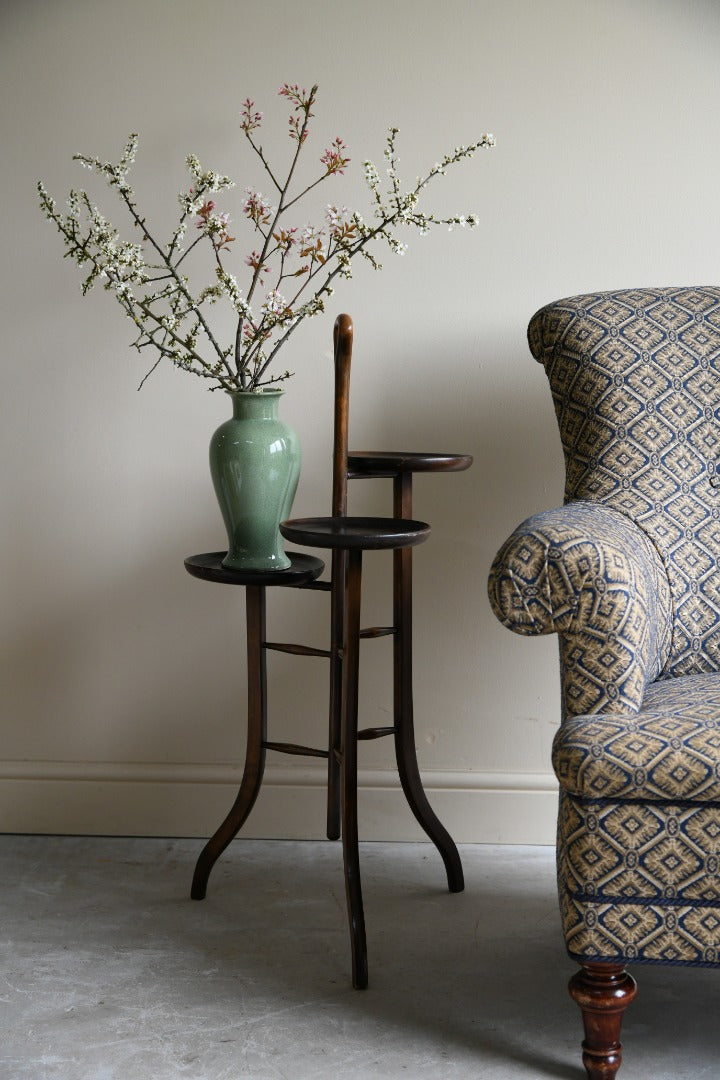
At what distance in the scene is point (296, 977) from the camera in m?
1.65

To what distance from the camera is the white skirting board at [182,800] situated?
2205 mm

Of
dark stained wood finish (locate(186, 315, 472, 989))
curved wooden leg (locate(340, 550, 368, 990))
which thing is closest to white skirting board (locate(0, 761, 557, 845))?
dark stained wood finish (locate(186, 315, 472, 989))

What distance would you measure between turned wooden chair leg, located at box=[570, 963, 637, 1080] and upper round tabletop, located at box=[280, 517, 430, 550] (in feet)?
2.04

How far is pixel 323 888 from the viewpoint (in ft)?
6.50

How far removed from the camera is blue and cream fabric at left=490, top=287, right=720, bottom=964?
1.27 metres

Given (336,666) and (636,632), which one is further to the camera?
(336,666)

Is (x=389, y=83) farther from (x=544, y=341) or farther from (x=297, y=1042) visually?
A: (x=297, y=1042)

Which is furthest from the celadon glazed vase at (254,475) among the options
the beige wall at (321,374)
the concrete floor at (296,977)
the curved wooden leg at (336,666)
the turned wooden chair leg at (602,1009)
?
the turned wooden chair leg at (602,1009)

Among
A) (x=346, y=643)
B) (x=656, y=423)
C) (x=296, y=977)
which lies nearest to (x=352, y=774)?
(x=346, y=643)

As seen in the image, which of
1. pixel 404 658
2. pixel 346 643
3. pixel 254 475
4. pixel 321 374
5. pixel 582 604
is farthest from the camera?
pixel 321 374

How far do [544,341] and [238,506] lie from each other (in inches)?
23.5

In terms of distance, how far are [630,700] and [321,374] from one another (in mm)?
1051

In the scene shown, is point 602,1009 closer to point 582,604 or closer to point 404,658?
point 582,604

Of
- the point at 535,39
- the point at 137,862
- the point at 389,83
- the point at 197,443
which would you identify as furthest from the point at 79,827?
the point at 535,39
